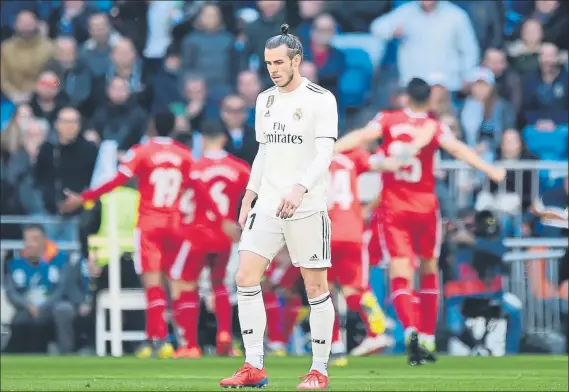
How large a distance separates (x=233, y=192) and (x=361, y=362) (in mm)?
2220

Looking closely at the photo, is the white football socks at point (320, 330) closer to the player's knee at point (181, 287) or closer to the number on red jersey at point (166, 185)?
the number on red jersey at point (166, 185)

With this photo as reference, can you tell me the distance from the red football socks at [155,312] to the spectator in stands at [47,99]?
12.1 feet

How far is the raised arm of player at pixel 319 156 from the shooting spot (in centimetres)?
981

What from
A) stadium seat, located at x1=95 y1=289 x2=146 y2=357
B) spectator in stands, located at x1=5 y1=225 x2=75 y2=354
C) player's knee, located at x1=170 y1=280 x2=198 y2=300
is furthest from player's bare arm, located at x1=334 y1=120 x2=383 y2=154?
spectator in stands, located at x1=5 y1=225 x2=75 y2=354

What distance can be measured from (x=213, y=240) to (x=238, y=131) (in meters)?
2.12

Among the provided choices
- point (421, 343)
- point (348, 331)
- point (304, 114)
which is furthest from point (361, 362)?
point (304, 114)

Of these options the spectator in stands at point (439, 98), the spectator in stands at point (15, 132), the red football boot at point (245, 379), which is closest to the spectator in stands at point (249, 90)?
the spectator in stands at point (439, 98)

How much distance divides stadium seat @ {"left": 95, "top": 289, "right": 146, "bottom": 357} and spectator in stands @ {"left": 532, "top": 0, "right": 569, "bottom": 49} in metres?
5.96

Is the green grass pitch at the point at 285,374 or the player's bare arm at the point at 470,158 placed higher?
the player's bare arm at the point at 470,158

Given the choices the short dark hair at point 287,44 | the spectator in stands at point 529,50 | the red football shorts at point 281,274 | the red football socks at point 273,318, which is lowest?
the red football socks at point 273,318

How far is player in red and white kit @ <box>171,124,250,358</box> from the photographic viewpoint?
623 inches

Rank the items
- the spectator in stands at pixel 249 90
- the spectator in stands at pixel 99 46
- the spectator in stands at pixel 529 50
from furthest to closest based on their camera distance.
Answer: the spectator in stands at pixel 99 46
the spectator in stands at pixel 529 50
the spectator in stands at pixel 249 90

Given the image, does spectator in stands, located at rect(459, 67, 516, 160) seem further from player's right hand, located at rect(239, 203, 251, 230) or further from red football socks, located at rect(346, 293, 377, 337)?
player's right hand, located at rect(239, 203, 251, 230)

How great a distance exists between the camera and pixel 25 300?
17.1 m
